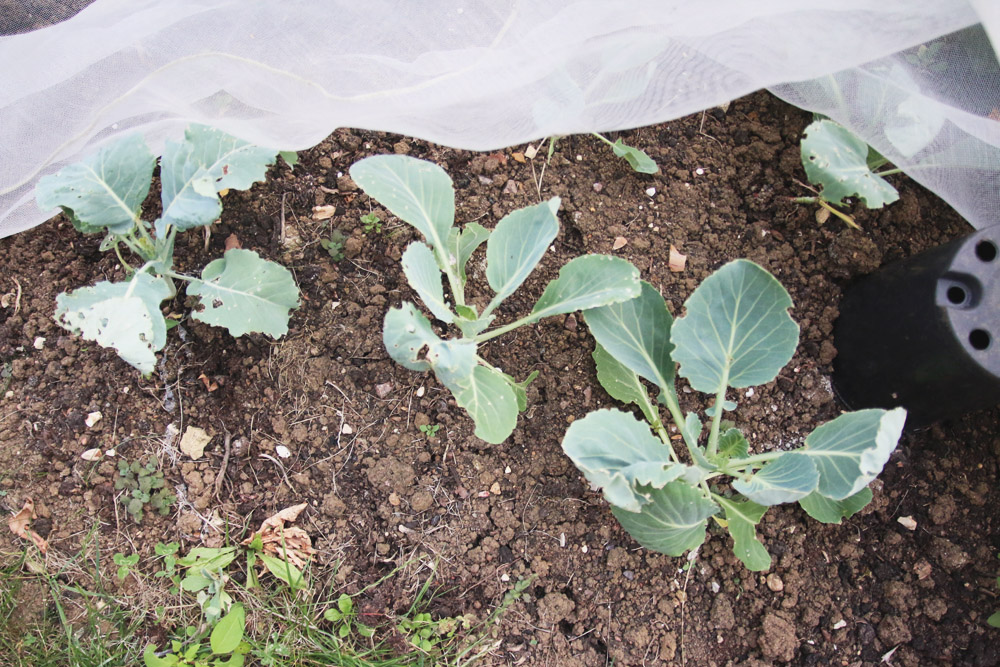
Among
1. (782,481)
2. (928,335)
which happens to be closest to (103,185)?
(782,481)

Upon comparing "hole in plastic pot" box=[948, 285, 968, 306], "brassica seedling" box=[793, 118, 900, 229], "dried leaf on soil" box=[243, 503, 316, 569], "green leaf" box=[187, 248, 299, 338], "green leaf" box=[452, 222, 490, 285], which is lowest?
"dried leaf on soil" box=[243, 503, 316, 569]

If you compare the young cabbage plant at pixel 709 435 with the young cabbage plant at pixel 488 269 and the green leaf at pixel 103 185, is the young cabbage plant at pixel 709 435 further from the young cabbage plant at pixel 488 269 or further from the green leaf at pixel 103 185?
the green leaf at pixel 103 185

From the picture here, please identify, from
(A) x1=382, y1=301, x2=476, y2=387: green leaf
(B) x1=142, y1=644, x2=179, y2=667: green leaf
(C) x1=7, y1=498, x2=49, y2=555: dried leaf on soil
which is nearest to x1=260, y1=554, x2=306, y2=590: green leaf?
(B) x1=142, y1=644, x2=179, y2=667: green leaf

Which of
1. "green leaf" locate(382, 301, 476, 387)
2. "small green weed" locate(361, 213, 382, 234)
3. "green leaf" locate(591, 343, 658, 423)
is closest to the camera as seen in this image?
"green leaf" locate(382, 301, 476, 387)

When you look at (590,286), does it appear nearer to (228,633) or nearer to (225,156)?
(225,156)

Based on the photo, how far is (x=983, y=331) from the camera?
1.35 meters

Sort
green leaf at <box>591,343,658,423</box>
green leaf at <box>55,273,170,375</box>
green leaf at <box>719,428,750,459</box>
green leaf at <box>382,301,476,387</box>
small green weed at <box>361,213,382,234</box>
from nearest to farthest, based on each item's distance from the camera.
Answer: green leaf at <box>382,301,476,387</box>
green leaf at <box>55,273,170,375</box>
green leaf at <box>719,428,750,459</box>
green leaf at <box>591,343,658,423</box>
small green weed at <box>361,213,382,234</box>

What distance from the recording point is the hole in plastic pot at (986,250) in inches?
54.5

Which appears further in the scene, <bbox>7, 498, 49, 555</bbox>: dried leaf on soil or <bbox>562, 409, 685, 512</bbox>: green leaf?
<bbox>7, 498, 49, 555</bbox>: dried leaf on soil

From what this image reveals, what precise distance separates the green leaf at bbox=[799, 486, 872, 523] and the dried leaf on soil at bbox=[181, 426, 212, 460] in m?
1.21

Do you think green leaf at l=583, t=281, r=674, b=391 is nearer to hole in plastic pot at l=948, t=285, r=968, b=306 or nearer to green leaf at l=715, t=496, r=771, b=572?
green leaf at l=715, t=496, r=771, b=572

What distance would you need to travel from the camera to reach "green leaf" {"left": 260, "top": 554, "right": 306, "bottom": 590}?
1.44 m

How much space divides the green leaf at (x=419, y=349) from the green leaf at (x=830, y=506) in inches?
28.7

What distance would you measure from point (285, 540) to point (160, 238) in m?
0.65
